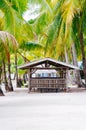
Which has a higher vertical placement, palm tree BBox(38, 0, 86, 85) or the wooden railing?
palm tree BBox(38, 0, 86, 85)

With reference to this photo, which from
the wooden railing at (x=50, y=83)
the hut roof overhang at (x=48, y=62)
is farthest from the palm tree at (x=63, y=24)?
the wooden railing at (x=50, y=83)

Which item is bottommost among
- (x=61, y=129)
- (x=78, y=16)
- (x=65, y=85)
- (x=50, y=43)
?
(x=61, y=129)

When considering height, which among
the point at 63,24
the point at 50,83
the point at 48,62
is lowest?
the point at 50,83

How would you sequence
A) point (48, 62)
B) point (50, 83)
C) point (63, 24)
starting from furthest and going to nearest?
1. point (48, 62)
2. point (50, 83)
3. point (63, 24)

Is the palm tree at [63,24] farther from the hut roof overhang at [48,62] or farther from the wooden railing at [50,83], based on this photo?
the wooden railing at [50,83]

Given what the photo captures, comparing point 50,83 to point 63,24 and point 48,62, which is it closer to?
point 48,62

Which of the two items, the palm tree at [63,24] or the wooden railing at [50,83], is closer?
the palm tree at [63,24]

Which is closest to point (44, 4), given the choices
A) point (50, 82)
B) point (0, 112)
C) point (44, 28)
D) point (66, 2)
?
point (66, 2)

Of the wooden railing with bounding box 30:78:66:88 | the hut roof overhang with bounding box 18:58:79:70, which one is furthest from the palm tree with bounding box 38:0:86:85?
the wooden railing with bounding box 30:78:66:88

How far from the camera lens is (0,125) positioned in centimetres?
972

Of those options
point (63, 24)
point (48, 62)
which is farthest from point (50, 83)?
point (63, 24)

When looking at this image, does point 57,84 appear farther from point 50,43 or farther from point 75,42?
point 75,42

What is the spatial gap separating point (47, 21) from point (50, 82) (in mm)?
7401

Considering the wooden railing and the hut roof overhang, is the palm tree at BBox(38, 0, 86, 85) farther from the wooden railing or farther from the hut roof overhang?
the wooden railing
